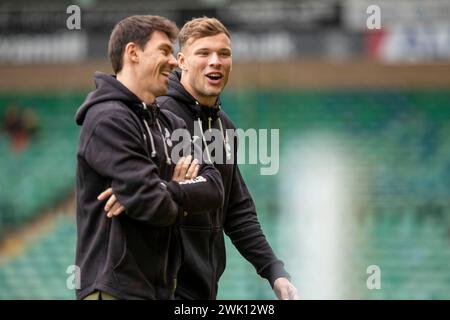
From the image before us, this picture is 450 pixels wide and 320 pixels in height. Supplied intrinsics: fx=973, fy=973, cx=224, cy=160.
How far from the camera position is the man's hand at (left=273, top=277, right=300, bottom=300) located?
4.80 metres

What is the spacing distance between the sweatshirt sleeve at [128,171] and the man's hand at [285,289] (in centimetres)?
111

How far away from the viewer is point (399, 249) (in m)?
11.2

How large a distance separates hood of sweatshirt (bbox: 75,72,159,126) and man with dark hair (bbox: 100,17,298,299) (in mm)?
723

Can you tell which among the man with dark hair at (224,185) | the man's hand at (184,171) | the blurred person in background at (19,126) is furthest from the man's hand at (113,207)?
the blurred person in background at (19,126)

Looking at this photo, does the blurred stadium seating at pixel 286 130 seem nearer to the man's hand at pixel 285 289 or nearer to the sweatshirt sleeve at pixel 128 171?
the man's hand at pixel 285 289

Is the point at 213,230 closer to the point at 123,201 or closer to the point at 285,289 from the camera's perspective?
the point at 285,289

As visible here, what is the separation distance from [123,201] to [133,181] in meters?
0.09

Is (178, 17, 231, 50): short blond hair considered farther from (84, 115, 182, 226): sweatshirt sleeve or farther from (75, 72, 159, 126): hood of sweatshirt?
(84, 115, 182, 226): sweatshirt sleeve

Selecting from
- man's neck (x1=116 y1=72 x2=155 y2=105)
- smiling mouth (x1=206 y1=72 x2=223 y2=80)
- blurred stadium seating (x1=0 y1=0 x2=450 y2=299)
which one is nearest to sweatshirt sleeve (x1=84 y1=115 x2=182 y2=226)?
man's neck (x1=116 y1=72 x2=155 y2=105)

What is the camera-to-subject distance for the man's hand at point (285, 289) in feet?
15.7

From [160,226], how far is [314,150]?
769 centimetres

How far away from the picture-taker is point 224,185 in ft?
16.4

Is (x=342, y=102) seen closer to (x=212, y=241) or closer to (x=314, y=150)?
(x=314, y=150)

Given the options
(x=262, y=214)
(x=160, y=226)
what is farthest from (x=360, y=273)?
(x=160, y=226)
